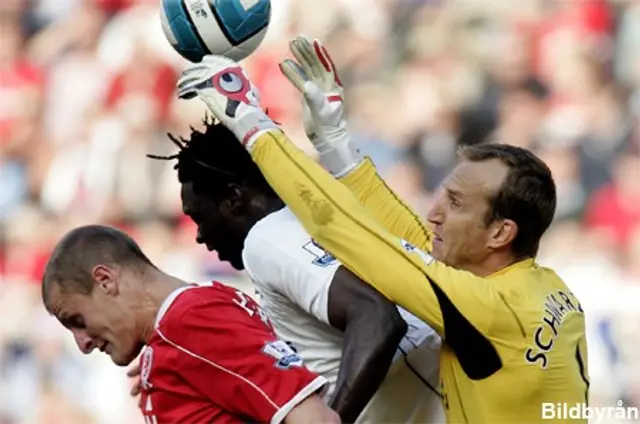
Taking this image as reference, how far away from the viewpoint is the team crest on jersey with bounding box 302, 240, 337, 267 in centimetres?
388

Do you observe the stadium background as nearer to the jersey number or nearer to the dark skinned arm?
the jersey number

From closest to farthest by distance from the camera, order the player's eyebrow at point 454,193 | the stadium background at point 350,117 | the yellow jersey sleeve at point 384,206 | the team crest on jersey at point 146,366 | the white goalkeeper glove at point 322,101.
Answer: the team crest on jersey at point 146,366
the player's eyebrow at point 454,193
the white goalkeeper glove at point 322,101
the yellow jersey sleeve at point 384,206
the stadium background at point 350,117

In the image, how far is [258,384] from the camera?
3324 mm

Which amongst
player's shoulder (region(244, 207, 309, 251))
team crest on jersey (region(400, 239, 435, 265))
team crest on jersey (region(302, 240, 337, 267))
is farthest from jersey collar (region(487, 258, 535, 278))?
player's shoulder (region(244, 207, 309, 251))

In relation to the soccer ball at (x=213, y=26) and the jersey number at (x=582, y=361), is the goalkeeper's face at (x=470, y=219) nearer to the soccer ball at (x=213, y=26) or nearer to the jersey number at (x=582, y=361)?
the jersey number at (x=582, y=361)

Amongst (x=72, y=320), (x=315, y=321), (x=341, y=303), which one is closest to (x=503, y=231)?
(x=341, y=303)

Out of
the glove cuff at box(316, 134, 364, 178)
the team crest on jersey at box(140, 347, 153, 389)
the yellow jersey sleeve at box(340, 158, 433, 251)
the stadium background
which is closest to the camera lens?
the team crest on jersey at box(140, 347, 153, 389)

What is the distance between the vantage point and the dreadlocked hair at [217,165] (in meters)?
4.22

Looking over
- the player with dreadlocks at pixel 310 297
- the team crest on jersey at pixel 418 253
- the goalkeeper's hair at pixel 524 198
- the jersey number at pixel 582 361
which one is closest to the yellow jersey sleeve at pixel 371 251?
the team crest on jersey at pixel 418 253

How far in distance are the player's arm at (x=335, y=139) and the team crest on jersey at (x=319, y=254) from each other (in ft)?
1.57

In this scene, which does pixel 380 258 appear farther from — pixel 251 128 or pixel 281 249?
pixel 251 128

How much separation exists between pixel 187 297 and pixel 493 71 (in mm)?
6226

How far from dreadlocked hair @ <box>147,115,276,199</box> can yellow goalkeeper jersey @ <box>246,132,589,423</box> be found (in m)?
0.41

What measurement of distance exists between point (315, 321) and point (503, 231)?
608 millimetres
